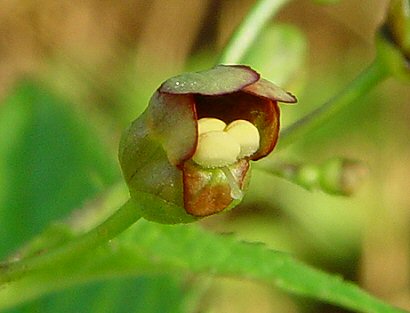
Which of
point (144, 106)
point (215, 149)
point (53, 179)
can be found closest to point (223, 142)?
point (215, 149)

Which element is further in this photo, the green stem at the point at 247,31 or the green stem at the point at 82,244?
the green stem at the point at 247,31

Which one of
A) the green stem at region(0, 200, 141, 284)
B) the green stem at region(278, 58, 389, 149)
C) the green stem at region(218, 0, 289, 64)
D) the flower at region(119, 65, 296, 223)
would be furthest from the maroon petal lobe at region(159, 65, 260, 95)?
the green stem at region(218, 0, 289, 64)

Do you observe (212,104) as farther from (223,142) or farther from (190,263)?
(190,263)

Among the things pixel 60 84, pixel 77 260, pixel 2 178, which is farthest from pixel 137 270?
pixel 60 84

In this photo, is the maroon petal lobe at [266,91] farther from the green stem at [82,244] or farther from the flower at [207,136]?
the green stem at [82,244]

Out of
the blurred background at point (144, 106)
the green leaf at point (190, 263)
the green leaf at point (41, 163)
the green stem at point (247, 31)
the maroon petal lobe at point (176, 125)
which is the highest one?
the maroon petal lobe at point (176, 125)

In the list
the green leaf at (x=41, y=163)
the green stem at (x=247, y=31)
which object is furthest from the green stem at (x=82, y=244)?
the green leaf at (x=41, y=163)

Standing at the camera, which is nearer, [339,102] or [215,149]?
[215,149]

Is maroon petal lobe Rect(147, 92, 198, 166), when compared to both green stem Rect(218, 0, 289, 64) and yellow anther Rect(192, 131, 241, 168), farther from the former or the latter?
green stem Rect(218, 0, 289, 64)
